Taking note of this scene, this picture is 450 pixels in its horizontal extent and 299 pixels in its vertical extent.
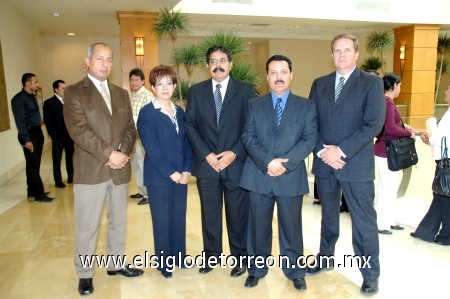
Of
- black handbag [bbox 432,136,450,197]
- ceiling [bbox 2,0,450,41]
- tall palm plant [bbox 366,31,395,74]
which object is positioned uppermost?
ceiling [bbox 2,0,450,41]

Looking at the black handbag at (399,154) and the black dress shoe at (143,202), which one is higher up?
the black handbag at (399,154)

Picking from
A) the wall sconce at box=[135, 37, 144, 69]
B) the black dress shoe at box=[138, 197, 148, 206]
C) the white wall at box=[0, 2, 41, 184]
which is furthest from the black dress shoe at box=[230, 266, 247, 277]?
the wall sconce at box=[135, 37, 144, 69]

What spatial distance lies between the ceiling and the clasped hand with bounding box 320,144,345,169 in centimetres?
606

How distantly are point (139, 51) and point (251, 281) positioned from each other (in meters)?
7.08

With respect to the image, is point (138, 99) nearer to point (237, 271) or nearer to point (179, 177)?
point (179, 177)

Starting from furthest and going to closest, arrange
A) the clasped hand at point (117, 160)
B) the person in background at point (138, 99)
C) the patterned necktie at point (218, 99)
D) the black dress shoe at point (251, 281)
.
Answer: the person in background at point (138, 99)
the patterned necktie at point (218, 99)
the black dress shoe at point (251, 281)
the clasped hand at point (117, 160)

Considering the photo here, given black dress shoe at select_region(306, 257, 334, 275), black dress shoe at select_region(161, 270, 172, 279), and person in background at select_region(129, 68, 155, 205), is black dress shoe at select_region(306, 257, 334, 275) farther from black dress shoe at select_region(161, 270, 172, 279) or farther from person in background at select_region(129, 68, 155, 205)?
person in background at select_region(129, 68, 155, 205)

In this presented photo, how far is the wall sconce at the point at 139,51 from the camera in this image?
8.65m

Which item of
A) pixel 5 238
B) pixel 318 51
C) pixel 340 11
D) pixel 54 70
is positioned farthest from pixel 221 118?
pixel 318 51

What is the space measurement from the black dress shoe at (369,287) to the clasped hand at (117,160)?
1.95 metres

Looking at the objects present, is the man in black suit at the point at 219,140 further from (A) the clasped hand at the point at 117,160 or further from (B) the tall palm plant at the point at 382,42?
(B) the tall palm plant at the point at 382,42

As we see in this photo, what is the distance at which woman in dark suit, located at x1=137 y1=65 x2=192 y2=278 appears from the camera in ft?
9.30

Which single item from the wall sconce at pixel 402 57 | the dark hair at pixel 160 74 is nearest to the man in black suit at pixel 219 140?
the dark hair at pixel 160 74

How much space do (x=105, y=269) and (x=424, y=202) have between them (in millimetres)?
3673
